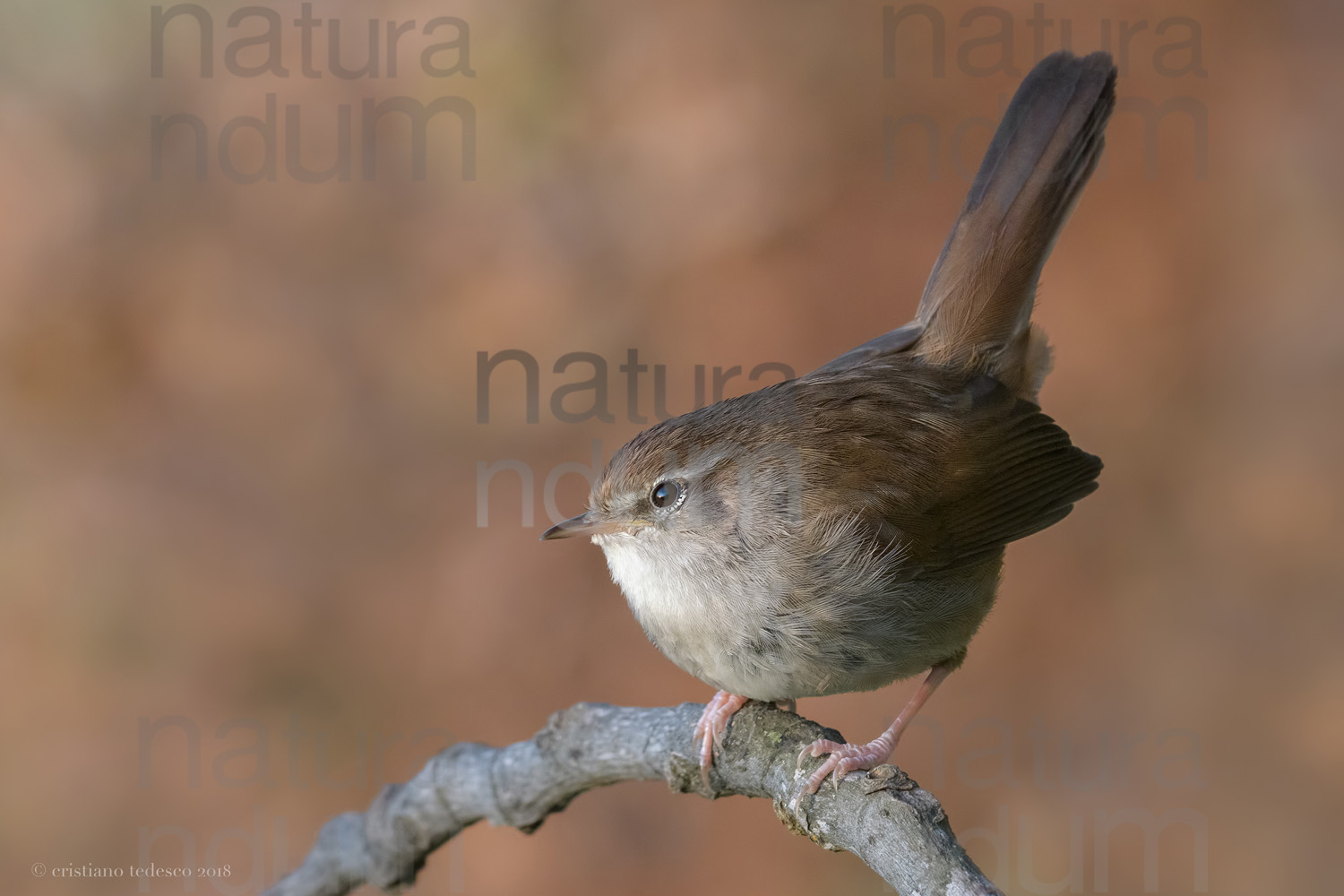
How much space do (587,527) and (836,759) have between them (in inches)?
35.0

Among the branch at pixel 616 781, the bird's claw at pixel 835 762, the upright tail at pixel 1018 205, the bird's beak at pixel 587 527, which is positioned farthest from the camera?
the upright tail at pixel 1018 205

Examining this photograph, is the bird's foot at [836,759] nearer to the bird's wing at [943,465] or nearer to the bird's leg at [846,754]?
the bird's leg at [846,754]

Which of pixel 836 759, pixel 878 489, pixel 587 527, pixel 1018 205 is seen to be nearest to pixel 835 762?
pixel 836 759

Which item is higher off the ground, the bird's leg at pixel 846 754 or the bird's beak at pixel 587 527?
the bird's beak at pixel 587 527

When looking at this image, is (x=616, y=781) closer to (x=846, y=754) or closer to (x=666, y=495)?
(x=846, y=754)

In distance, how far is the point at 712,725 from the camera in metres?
3.12

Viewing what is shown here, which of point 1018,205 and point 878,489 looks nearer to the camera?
point 878,489

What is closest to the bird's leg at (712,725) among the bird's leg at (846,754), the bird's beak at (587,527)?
the bird's leg at (846,754)

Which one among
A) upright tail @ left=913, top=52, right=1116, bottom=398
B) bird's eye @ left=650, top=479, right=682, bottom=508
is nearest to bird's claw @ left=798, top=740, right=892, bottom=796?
bird's eye @ left=650, top=479, right=682, bottom=508

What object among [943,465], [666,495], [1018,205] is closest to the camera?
[666,495]

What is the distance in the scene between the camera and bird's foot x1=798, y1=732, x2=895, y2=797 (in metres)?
2.79

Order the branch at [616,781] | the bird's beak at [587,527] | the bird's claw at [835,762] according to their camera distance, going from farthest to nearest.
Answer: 1. the bird's beak at [587,527]
2. the bird's claw at [835,762]
3. the branch at [616,781]

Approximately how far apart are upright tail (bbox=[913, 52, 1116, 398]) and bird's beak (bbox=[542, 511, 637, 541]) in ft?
4.22

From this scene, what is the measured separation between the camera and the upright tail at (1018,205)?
11.7 ft
